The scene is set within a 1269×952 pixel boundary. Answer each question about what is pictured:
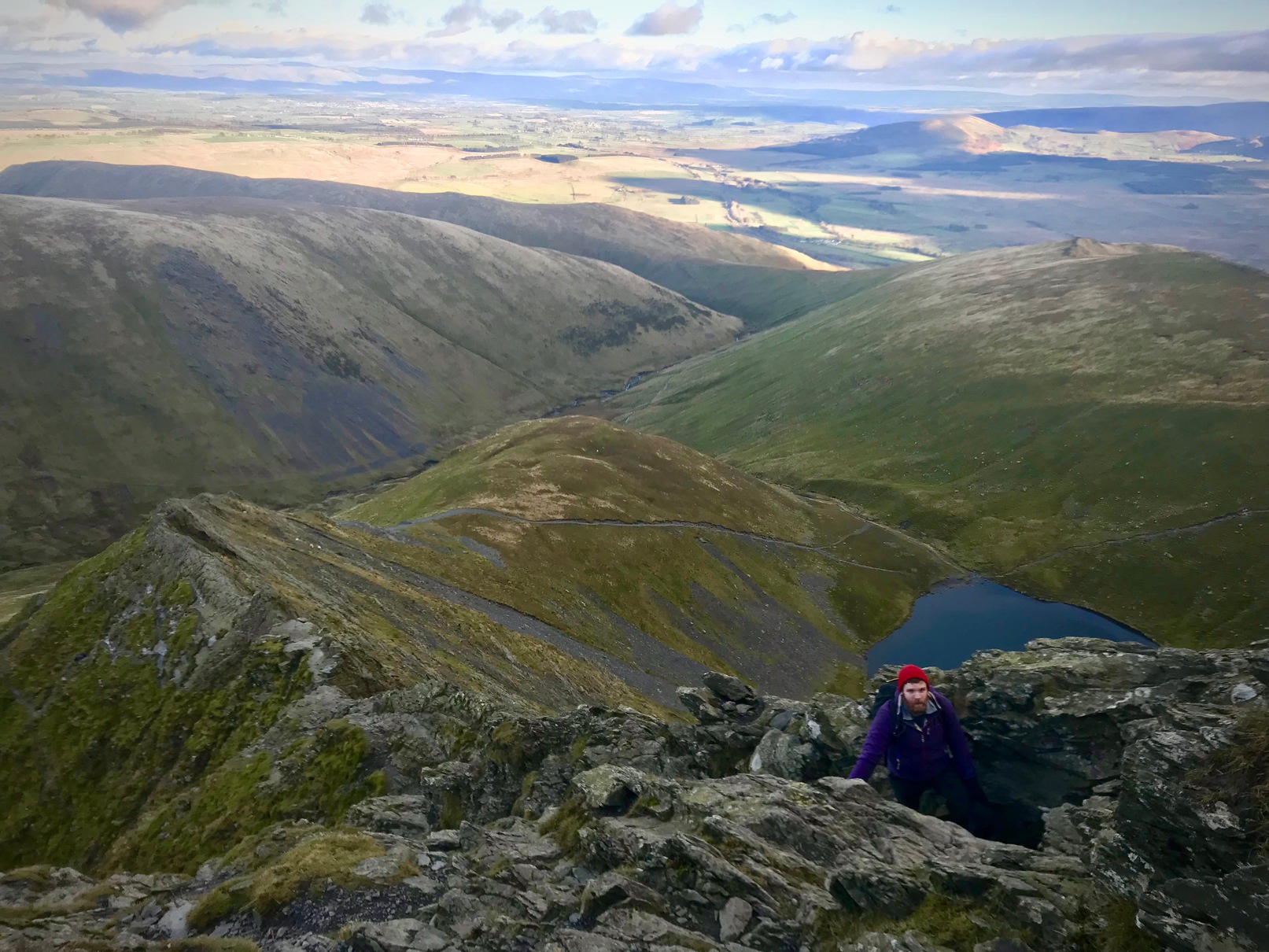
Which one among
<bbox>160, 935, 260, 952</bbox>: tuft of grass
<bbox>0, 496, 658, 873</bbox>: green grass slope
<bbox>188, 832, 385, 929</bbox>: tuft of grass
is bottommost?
<bbox>0, 496, 658, 873</bbox>: green grass slope

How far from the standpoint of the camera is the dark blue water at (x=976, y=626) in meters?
103

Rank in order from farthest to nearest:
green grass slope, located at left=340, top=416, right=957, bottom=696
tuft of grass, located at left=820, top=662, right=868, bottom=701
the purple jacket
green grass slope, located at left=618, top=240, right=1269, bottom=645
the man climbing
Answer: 1. green grass slope, located at left=618, top=240, right=1269, bottom=645
2. tuft of grass, located at left=820, top=662, right=868, bottom=701
3. green grass slope, located at left=340, top=416, right=957, bottom=696
4. the purple jacket
5. the man climbing

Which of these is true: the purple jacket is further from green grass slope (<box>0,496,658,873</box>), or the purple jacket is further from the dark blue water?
the dark blue water

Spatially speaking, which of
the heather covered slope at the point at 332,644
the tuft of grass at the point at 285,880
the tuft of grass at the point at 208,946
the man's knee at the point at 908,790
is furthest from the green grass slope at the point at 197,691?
the man's knee at the point at 908,790

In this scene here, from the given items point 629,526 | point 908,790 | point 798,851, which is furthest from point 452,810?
point 629,526

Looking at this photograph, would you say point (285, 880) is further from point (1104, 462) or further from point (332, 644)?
point (1104, 462)

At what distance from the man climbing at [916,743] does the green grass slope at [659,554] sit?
57.1 metres

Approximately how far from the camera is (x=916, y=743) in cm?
1973

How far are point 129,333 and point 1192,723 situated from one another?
24297 centimetres

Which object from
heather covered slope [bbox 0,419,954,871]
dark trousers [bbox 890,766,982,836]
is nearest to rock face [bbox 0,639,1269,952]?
dark trousers [bbox 890,766,982,836]

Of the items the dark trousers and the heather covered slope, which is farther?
the heather covered slope

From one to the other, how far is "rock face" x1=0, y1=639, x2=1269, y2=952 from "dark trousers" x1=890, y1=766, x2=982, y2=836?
674 mm

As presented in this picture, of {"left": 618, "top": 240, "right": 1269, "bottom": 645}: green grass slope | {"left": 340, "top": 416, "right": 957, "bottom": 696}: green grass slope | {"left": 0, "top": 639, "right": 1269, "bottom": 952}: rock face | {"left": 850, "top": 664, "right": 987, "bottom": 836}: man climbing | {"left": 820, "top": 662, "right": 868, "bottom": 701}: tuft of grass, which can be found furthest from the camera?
{"left": 618, "top": 240, "right": 1269, "bottom": 645}: green grass slope

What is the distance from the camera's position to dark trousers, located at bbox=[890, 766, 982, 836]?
21031 mm
